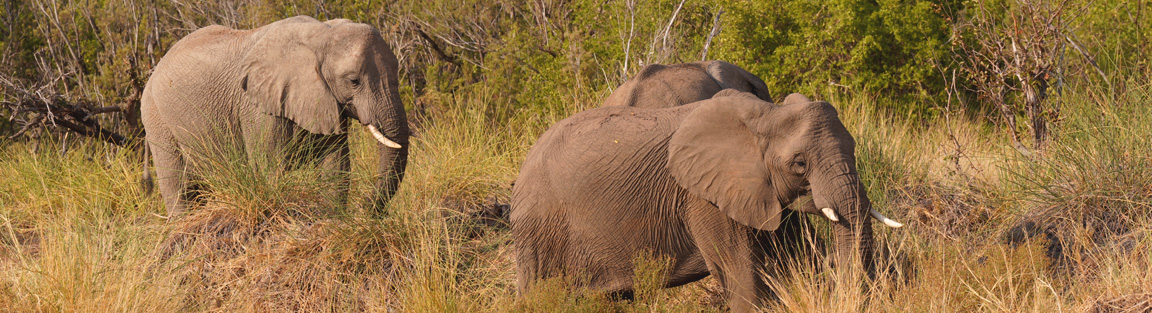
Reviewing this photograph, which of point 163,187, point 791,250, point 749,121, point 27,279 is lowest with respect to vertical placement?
point 163,187

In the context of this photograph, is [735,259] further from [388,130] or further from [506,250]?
[388,130]

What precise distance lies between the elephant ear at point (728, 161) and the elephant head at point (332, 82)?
8.16 ft

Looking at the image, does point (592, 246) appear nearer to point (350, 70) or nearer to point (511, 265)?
point (511, 265)

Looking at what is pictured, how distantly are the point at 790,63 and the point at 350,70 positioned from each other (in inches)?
209

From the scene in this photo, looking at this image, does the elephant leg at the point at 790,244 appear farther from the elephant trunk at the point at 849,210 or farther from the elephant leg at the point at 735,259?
the elephant trunk at the point at 849,210

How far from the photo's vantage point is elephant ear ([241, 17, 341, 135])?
22.0 feet

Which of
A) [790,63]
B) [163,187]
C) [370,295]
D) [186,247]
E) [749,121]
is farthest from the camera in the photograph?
[790,63]

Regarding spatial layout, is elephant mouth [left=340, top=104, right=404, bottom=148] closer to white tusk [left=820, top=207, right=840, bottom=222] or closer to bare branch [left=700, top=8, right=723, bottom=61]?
white tusk [left=820, top=207, right=840, bottom=222]

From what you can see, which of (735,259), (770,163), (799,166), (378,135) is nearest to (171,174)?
(378,135)

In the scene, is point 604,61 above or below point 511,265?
below

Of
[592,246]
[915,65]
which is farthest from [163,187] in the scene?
[915,65]

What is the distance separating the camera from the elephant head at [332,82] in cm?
662

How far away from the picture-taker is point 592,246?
4871 mm

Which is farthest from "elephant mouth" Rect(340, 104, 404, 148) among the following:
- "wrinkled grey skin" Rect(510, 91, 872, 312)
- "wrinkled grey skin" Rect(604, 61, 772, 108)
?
"wrinkled grey skin" Rect(510, 91, 872, 312)
